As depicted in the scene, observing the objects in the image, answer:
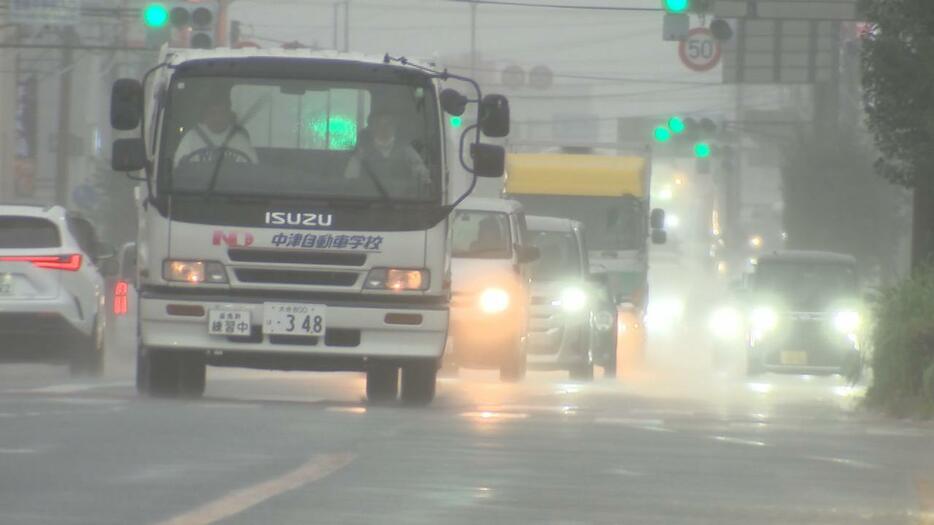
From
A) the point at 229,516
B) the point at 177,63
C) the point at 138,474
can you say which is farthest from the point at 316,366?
the point at 229,516

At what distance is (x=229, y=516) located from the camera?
8.78 m

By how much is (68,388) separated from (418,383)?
315 centimetres

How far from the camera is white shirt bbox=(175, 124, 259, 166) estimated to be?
16.1 meters

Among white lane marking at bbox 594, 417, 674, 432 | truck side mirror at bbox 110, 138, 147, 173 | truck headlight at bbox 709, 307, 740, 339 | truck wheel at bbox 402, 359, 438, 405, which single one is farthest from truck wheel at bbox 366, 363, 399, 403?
truck headlight at bbox 709, 307, 740, 339

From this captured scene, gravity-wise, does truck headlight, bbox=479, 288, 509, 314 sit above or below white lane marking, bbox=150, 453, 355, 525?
above

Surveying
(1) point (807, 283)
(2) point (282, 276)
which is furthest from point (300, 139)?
(1) point (807, 283)

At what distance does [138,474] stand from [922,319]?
31.7ft

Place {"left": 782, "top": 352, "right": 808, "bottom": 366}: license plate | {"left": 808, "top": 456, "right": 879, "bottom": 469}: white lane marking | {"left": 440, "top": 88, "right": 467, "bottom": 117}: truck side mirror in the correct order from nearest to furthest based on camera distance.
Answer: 1. {"left": 808, "top": 456, "right": 879, "bottom": 469}: white lane marking
2. {"left": 440, "top": 88, "right": 467, "bottom": 117}: truck side mirror
3. {"left": 782, "top": 352, "right": 808, "bottom": 366}: license plate

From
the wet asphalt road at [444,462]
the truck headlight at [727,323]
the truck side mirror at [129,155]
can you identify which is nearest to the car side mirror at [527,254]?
the wet asphalt road at [444,462]

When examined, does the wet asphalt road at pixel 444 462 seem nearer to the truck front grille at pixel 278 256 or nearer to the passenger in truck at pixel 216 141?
the truck front grille at pixel 278 256

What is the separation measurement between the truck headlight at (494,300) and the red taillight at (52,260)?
14.0ft

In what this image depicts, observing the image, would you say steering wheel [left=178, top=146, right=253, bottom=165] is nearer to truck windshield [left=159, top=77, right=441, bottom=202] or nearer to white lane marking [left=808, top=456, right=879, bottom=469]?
truck windshield [left=159, top=77, right=441, bottom=202]

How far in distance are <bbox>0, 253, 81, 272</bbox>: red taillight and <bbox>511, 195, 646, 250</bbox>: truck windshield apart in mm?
13545

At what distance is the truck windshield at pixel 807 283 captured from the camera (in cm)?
3491
